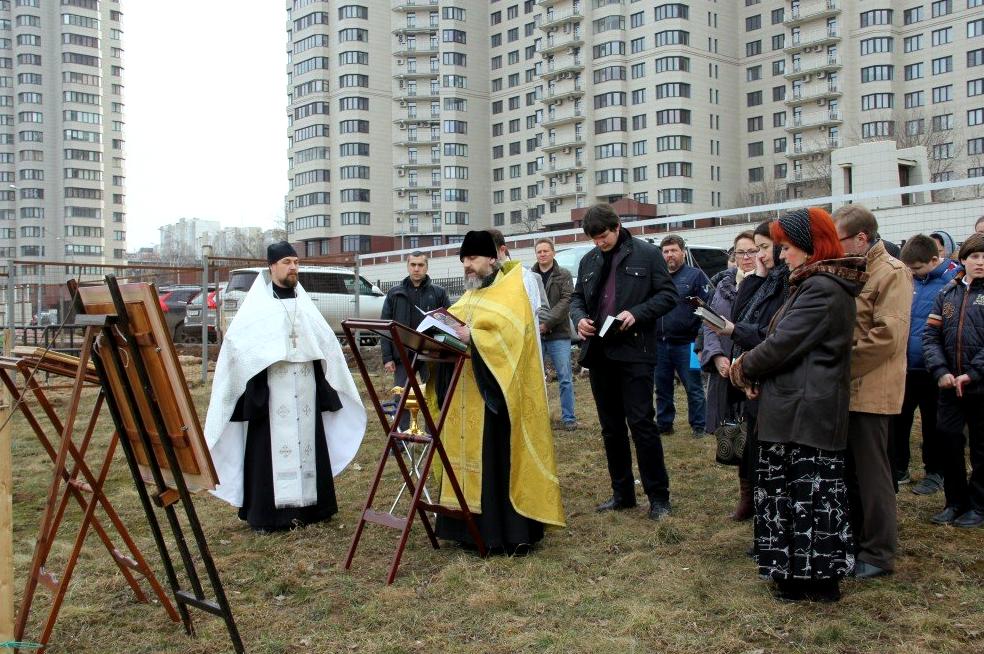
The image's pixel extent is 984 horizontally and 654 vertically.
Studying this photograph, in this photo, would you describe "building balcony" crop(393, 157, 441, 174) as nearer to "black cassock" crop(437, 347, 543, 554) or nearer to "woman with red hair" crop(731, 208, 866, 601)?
"black cassock" crop(437, 347, 543, 554)

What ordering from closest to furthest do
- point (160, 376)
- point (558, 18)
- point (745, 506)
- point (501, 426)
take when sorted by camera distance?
point (160, 376) → point (501, 426) → point (745, 506) → point (558, 18)

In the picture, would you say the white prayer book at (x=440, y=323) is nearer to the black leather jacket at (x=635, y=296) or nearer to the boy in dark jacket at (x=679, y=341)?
the black leather jacket at (x=635, y=296)

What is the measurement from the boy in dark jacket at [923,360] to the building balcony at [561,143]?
2548 inches

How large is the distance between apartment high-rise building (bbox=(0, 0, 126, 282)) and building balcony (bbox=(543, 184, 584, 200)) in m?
50.9

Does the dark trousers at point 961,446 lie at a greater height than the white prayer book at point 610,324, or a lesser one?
lesser

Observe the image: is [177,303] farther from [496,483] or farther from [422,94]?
[422,94]

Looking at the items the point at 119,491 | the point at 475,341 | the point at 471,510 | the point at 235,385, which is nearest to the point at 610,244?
the point at 475,341

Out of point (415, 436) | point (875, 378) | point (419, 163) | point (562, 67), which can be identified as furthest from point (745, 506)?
point (419, 163)

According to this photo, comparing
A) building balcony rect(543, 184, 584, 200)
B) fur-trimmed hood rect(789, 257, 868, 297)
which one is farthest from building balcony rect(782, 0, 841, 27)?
fur-trimmed hood rect(789, 257, 868, 297)

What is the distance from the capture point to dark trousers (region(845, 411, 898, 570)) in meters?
4.58

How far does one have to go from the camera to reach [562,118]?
70.7 metres

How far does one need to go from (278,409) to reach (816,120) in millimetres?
65072

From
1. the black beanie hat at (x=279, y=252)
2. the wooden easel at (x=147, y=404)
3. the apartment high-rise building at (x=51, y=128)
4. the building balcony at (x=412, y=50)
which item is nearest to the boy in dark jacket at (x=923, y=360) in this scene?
the black beanie hat at (x=279, y=252)

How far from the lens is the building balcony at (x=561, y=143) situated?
229 feet
